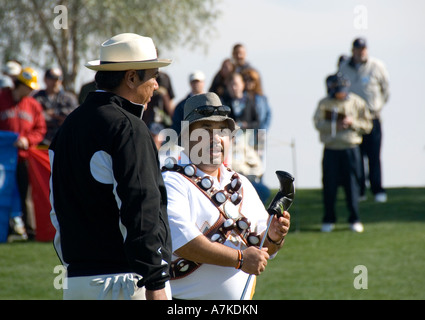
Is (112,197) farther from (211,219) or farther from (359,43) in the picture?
(359,43)

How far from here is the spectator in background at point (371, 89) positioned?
47.1 feet

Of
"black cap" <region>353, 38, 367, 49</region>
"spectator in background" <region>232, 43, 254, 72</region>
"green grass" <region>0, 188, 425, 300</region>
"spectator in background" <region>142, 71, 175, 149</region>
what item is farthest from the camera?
"black cap" <region>353, 38, 367, 49</region>

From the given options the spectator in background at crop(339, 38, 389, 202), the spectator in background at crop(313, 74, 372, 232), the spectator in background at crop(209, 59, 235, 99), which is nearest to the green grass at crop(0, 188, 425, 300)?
the spectator in background at crop(313, 74, 372, 232)

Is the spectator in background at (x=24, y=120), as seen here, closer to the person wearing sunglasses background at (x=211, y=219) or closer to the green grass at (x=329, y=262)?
the green grass at (x=329, y=262)

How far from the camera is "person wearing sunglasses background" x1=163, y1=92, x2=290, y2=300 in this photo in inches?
188

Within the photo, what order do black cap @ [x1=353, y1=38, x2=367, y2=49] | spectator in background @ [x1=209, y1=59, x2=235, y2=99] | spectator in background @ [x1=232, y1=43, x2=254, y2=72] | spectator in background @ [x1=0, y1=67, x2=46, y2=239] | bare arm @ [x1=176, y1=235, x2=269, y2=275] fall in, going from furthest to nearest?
1. black cap @ [x1=353, y1=38, x2=367, y2=49]
2. spectator in background @ [x1=232, y1=43, x2=254, y2=72]
3. spectator in background @ [x1=209, y1=59, x2=235, y2=99]
4. spectator in background @ [x1=0, y1=67, x2=46, y2=239]
5. bare arm @ [x1=176, y1=235, x2=269, y2=275]

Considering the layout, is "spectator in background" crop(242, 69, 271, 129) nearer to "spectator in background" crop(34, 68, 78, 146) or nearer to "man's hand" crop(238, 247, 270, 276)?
"spectator in background" crop(34, 68, 78, 146)

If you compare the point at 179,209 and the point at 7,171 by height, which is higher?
the point at 179,209

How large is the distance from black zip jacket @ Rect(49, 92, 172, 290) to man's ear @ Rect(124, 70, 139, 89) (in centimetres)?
11

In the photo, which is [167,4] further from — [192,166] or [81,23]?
[192,166]

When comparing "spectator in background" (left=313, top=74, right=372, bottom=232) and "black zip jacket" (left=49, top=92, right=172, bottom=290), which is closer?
"black zip jacket" (left=49, top=92, right=172, bottom=290)

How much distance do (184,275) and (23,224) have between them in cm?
756

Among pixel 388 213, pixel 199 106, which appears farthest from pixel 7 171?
pixel 199 106

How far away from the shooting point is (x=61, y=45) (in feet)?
→ 94.4
